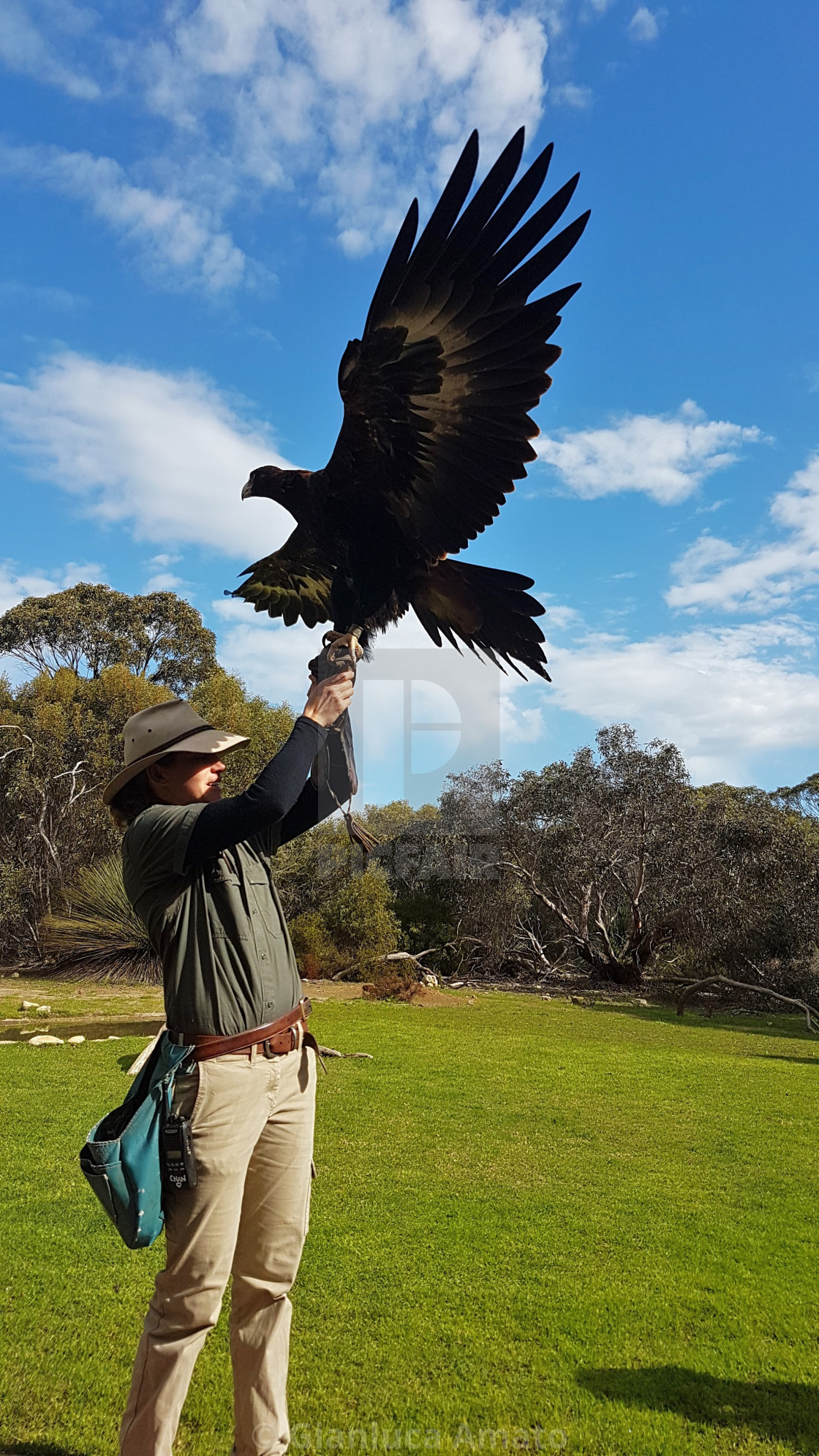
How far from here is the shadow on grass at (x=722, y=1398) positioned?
2.59 meters

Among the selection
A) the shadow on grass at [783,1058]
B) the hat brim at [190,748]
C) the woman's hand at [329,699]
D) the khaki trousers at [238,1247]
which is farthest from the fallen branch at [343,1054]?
the woman's hand at [329,699]

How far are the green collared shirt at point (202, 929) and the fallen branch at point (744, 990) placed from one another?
12309 millimetres

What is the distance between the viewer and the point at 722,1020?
504 inches

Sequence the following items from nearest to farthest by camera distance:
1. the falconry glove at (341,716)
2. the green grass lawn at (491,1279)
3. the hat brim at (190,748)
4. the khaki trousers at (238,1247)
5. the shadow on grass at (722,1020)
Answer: the khaki trousers at (238,1247) < the hat brim at (190,748) < the falconry glove at (341,716) < the green grass lawn at (491,1279) < the shadow on grass at (722,1020)

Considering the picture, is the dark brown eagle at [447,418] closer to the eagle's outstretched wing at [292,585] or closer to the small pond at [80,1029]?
the eagle's outstretched wing at [292,585]

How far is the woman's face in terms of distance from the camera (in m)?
2.13

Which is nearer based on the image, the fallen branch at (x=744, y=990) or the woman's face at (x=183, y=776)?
the woman's face at (x=183, y=776)

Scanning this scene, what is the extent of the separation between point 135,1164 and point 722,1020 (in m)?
12.8

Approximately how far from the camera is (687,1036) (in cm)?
1064

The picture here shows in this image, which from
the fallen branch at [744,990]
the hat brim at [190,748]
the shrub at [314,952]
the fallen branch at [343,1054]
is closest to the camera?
the hat brim at [190,748]

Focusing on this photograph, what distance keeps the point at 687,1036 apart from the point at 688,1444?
28.7ft

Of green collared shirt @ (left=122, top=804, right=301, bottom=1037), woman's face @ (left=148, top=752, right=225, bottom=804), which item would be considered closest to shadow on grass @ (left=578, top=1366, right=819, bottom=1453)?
green collared shirt @ (left=122, top=804, right=301, bottom=1037)

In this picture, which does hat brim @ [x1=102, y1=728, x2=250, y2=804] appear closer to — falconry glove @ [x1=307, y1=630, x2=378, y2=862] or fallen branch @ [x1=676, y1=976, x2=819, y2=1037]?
falconry glove @ [x1=307, y1=630, x2=378, y2=862]

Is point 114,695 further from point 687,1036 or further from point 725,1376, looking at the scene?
point 725,1376
